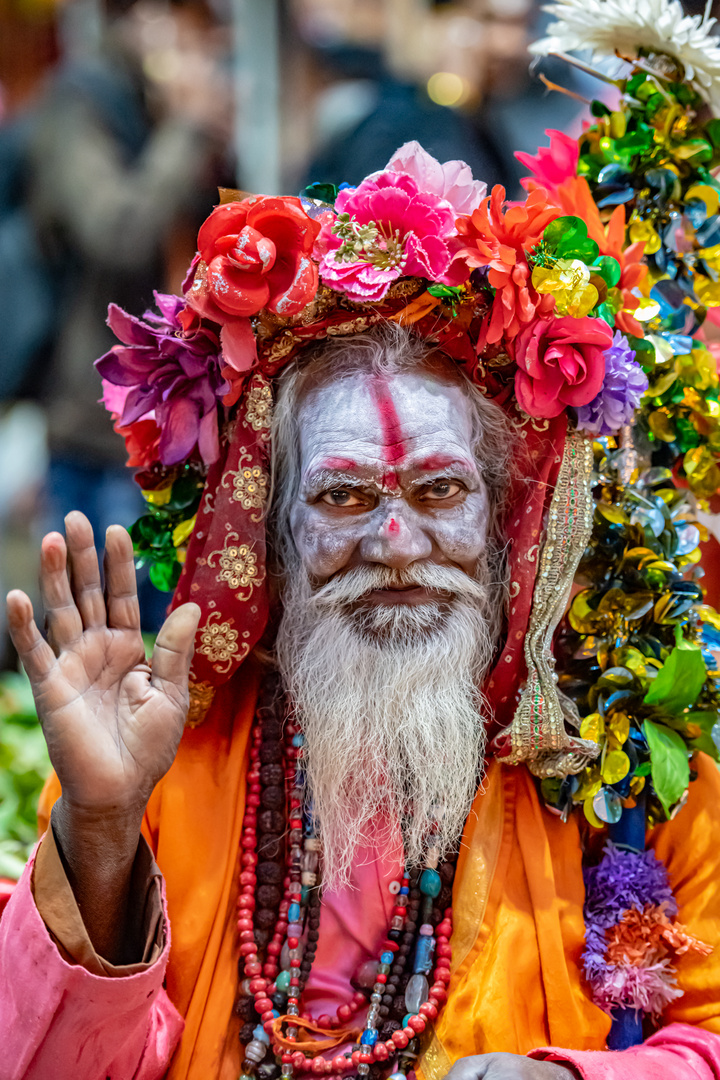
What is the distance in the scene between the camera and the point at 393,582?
6.80ft

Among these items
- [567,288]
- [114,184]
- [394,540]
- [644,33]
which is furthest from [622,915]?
[114,184]

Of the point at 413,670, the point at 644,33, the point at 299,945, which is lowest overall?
the point at 299,945

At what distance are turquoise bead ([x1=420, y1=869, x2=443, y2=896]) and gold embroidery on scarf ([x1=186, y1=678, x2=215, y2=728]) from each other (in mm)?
587

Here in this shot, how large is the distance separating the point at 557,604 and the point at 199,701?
0.80m

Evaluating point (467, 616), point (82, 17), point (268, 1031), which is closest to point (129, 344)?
point (467, 616)

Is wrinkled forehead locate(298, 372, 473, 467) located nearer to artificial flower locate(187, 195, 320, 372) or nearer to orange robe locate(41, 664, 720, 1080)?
artificial flower locate(187, 195, 320, 372)

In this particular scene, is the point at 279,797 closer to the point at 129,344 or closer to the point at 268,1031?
the point at 268,1031

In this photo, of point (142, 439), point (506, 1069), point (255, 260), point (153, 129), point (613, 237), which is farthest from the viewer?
point (153, 129)

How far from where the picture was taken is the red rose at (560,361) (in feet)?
6.51

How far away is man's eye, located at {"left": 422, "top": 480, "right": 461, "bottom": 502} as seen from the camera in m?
2.08

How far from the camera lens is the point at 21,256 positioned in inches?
186

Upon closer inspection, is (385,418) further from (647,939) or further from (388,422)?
(647,939)

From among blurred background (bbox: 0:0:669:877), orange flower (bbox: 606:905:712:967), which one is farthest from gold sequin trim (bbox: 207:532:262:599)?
blurred background (bbox: 0:0:669:877)

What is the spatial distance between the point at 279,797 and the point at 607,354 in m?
1.19
